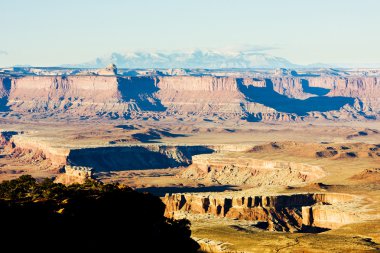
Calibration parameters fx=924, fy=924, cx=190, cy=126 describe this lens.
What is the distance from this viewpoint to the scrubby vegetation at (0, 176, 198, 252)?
62031mm

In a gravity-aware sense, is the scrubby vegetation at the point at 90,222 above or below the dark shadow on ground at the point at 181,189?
above

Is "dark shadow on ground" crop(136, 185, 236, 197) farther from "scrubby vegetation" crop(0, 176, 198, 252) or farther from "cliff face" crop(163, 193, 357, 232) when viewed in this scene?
"scrubby vegetation" crop(0, 176, 198, 252)

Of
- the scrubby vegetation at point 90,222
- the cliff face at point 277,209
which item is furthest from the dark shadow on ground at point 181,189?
the scrubby vegetation at point 90,222

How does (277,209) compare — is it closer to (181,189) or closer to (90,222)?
(181,189)

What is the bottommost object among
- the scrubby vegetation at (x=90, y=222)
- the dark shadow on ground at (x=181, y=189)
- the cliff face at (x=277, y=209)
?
the dark shadow on ground at (x=181, y=189)

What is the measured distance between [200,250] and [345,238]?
48.9 feet

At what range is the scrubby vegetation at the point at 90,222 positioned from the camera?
62.0m

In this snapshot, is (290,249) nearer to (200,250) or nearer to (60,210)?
(200,250)

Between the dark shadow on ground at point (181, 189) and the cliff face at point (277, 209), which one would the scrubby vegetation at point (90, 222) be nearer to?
the cliff face at point (277, 209)

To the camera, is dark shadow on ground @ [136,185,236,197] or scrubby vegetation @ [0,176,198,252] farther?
dark shadow on ground @ [136,185,236,197]

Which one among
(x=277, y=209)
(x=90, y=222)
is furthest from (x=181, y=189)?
(x=90, y=222)

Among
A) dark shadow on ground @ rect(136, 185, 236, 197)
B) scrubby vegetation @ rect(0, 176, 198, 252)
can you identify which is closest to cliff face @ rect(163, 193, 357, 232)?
dark shadow on ground @ rect(136, 185, 236, 197)

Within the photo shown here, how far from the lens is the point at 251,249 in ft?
294

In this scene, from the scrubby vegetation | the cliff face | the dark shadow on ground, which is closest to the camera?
the scrubby vegetation
